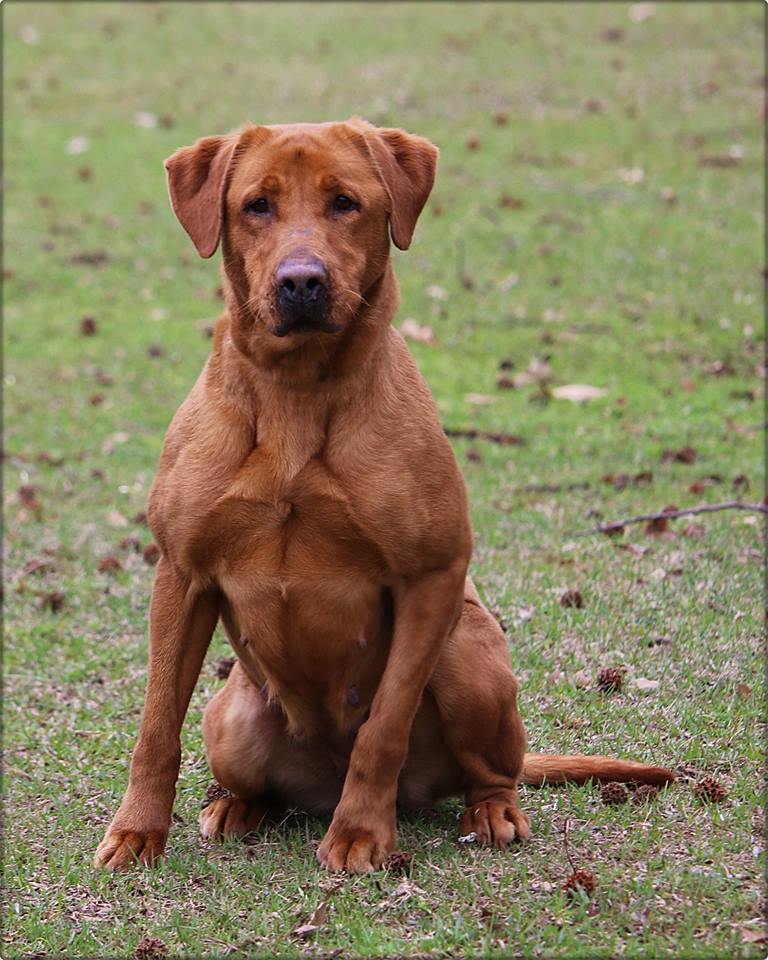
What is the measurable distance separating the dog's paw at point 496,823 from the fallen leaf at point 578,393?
6331mm

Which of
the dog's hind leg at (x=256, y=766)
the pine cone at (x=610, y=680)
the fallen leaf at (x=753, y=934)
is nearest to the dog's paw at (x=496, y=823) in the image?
the dog's hind leg at (x=256, y=766)

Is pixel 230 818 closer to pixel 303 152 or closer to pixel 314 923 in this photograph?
pixel 314 923

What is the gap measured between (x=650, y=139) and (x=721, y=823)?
1209 centimetres

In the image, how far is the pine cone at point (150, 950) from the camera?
3.51 m

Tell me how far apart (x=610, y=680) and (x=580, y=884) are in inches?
69.3

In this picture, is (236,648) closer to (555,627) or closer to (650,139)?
(555,627)

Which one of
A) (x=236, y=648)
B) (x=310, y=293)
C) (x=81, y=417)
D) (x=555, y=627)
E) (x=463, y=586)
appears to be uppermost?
(x=310, y=293)

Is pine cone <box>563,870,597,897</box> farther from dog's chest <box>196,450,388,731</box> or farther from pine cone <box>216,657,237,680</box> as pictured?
pine cone <box>216,657,237,680</box>

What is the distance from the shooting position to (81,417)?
1038 centimetres

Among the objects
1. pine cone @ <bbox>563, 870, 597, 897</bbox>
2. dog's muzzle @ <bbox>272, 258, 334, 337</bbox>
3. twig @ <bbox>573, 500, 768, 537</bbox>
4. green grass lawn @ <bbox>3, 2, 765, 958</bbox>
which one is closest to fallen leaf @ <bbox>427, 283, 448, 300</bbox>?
green grass lawn @ <bbox>3, 2, 765, 958</bbox>

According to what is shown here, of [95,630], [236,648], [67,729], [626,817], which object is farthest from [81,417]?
[626,817]

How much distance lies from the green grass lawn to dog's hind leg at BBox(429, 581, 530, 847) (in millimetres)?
149

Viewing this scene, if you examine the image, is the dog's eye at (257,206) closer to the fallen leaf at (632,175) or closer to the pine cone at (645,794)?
the pine cone at (645,794)

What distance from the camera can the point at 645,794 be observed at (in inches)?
170
